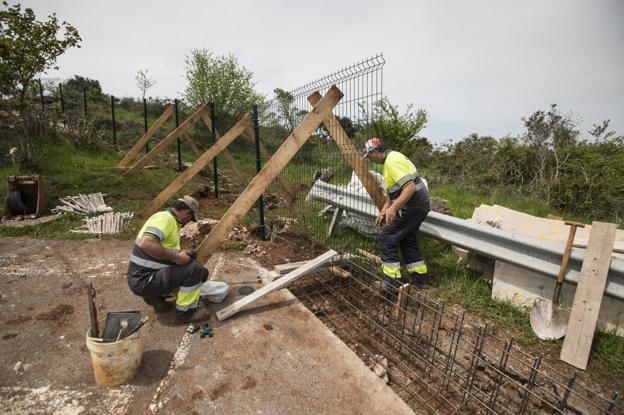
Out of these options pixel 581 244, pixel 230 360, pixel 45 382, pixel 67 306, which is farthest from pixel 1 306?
pixel 581 244

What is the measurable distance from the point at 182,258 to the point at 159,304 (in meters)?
0.71

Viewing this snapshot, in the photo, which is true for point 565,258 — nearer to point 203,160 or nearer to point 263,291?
point 263,291

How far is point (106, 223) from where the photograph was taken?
5543 mm

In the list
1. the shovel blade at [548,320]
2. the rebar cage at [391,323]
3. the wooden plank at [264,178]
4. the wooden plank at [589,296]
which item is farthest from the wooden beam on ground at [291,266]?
the wooden plank at [589,296]

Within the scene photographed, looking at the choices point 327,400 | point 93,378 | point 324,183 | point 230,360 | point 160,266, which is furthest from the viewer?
point 324,183

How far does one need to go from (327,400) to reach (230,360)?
87 cm

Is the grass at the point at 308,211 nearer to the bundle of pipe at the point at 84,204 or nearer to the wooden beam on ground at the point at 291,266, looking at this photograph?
the bundle of pipe at the point at 84,204

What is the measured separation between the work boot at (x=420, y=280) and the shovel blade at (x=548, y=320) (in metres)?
1.15

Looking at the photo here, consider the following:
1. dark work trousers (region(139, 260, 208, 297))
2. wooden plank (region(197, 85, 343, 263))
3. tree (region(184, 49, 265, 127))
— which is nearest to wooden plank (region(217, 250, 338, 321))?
dark work trousers (region(139, 260, 208, 297))

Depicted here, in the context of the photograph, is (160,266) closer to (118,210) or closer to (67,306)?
(67,306)

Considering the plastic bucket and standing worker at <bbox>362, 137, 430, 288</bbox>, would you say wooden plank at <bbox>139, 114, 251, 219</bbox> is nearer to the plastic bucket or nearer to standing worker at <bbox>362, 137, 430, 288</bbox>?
standing worker at <bbox>362, 137, 430, 288</bbox>

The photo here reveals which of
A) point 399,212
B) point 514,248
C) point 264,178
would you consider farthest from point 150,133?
point 514,248

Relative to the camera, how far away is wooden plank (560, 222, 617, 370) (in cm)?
260

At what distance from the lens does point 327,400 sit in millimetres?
2113
